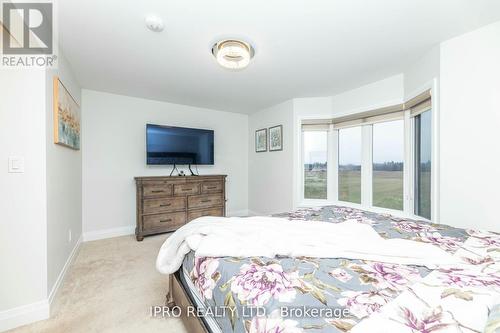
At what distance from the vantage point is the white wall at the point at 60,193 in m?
1.75

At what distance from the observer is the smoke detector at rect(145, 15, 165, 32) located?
64.7 inches

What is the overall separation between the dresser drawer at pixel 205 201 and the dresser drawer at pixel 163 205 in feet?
0.46

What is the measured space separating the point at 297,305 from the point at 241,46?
77.7 inches

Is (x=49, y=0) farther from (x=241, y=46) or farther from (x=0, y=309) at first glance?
(x=0, y=309)

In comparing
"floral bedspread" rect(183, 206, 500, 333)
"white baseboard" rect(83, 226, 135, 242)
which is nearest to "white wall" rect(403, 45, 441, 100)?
"floral bedspread" rect(183, 206, 500, 333)

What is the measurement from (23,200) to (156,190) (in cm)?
178

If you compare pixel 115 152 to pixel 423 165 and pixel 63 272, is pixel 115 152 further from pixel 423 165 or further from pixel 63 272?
pixel 423 165

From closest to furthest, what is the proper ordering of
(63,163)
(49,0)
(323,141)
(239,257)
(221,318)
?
(221,318) < (239,257) < (49,0) < (63,163) < (323,141)

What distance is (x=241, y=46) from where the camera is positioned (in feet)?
6.35

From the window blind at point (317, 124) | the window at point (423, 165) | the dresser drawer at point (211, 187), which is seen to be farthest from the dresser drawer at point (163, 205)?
the window at point (423, 165)

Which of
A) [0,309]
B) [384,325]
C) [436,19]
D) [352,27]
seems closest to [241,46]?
[352,27]

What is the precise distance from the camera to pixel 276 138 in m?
4.04

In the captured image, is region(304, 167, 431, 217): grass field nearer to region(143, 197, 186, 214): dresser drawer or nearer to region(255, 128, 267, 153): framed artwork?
region(255, 128, 267, 153): framed artwork

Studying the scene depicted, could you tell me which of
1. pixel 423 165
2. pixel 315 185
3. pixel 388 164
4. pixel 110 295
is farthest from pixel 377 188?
pixel 110 295
